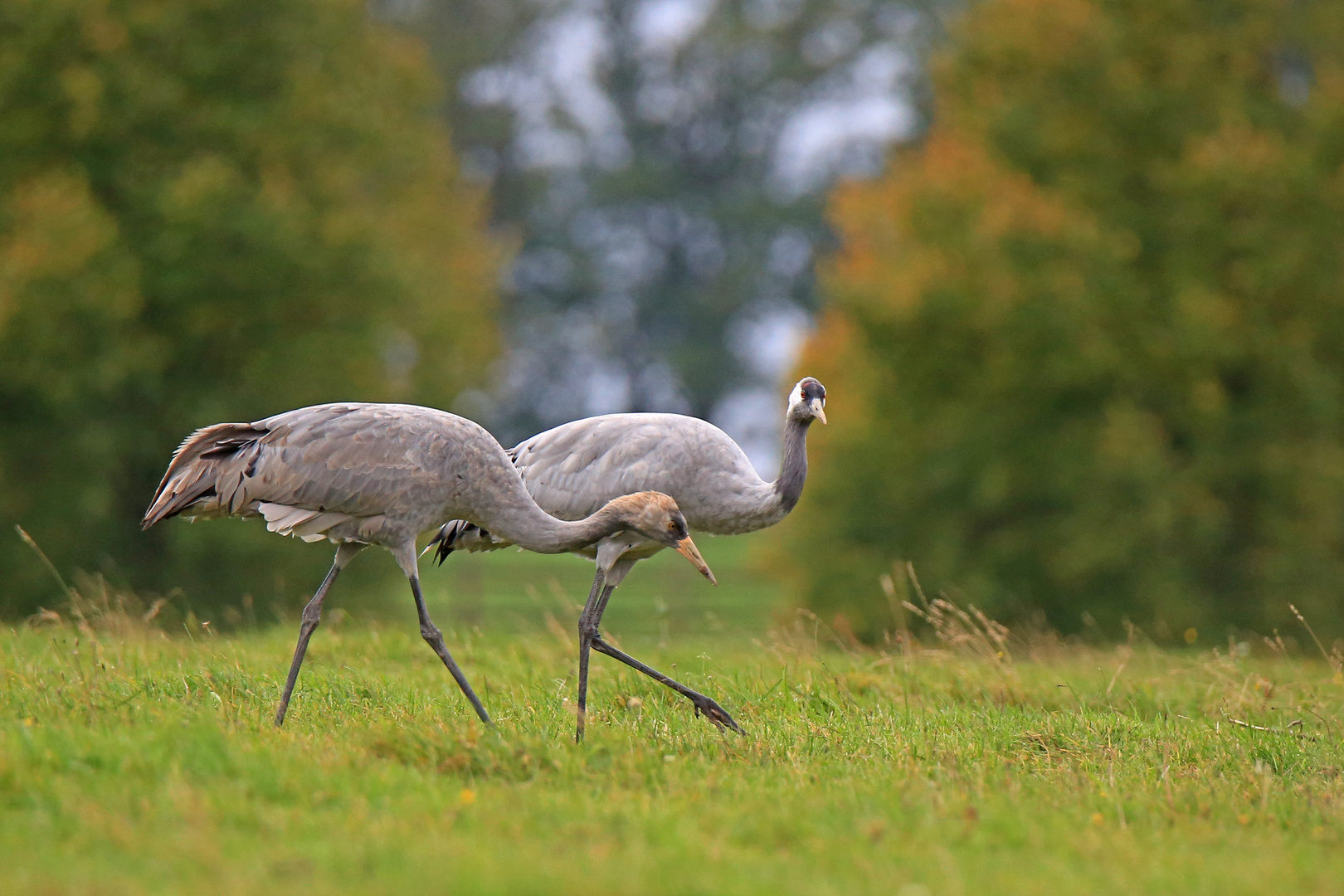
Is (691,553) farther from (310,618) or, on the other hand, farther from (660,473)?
(310,618)

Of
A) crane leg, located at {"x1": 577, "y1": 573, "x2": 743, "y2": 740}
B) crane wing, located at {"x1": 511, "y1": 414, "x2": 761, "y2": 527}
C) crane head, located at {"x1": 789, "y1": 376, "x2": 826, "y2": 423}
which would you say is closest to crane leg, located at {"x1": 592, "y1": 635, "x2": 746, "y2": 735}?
crane leg, located at {"x1": 577, "y1": 573, "x2": 743, "y2": 740}

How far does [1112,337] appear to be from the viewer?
1633 cm

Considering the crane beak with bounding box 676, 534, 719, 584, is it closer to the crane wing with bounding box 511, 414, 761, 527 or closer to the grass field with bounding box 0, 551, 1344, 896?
the grass field with bounding box 0, 551, 1344, 896

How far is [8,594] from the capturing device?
1636 centimetres

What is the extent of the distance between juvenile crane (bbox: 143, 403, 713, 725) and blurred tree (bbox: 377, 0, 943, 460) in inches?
1230

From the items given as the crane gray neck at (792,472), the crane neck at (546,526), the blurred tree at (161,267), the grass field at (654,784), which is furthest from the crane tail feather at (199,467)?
the blurred tree at (161,267)

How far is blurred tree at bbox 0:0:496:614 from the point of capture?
52.5 feet

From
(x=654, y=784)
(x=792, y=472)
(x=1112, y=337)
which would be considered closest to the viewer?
(x=654, y=784)

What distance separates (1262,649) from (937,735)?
788cm

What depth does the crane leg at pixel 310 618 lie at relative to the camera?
647 cm

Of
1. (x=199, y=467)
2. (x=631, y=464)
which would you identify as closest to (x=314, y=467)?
(x=199, y=467)

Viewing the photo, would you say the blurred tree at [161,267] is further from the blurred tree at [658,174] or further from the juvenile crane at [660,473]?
the blurred tree at [658,174]

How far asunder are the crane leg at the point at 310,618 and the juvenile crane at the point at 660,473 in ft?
2.57

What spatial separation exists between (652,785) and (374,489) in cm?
224
